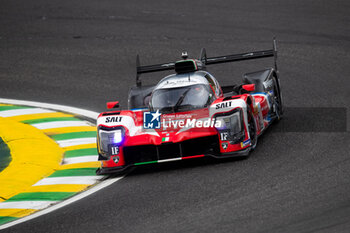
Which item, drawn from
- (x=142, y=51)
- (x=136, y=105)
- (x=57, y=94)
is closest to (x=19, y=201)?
(x=136, y=105)

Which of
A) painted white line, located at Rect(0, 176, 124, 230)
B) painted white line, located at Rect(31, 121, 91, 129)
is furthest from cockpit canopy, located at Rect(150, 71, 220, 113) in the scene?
painted white line, located at Rect(31, 121, 91, 129)

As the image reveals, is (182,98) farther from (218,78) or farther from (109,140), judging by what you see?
(218,78)

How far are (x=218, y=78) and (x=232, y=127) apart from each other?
19.4ft

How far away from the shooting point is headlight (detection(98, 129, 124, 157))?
30.9ft

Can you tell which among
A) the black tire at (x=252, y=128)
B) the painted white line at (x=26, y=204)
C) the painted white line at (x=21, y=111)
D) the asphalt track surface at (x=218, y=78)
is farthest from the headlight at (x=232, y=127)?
the painted white line at (x=21, y=111)

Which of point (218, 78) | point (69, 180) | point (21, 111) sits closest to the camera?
point (69, 180)

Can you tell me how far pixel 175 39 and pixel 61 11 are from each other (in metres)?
5.10

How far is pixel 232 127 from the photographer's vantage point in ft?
30.3

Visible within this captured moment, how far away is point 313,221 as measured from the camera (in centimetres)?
636

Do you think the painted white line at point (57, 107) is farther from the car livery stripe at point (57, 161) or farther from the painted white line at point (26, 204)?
the painted white line at point (26, 204)

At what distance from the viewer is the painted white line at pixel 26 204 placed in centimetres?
838

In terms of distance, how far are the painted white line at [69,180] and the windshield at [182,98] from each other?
1.43m

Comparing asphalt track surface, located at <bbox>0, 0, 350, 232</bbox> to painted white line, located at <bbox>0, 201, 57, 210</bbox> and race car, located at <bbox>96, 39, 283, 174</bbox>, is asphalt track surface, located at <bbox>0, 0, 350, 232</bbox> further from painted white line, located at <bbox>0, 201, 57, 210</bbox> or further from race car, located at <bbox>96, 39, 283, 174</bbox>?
painted white line, located at <bbox>0, 201, 57, 210</bbox>

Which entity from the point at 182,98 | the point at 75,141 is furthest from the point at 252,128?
the point at 75,141
